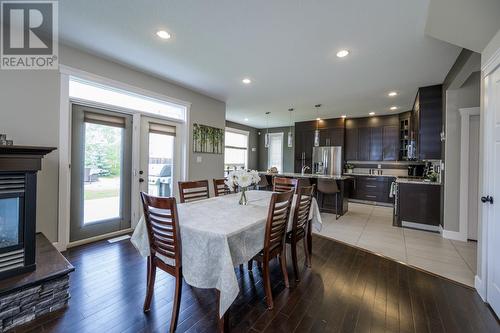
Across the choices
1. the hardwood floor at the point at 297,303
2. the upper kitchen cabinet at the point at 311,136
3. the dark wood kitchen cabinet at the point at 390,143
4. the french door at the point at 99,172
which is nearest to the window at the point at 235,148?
the upper kitchen cabinet at the point at 311,136

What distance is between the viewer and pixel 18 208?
196 cm

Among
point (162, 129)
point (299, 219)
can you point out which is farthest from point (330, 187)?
point (162, 129)

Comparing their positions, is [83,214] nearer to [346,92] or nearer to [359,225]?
[359,225]

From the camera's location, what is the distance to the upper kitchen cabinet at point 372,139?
6.71 m

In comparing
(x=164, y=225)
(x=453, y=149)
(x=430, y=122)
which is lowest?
(x=164, y=225)

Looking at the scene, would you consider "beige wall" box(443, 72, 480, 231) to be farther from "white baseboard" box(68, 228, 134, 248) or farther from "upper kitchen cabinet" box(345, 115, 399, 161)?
"white baseboard" box(68, 228, 134, 248)

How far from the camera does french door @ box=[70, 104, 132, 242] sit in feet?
10.3

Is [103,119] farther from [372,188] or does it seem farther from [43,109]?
[372,188]

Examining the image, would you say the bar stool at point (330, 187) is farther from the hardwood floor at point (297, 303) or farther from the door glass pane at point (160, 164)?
the door glass pane at point (160, 164)

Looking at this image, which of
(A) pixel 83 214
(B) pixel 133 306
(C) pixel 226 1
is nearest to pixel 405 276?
(B) pixel 133 306

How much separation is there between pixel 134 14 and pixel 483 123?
11.7 feet

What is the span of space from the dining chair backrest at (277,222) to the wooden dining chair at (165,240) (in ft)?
2.37

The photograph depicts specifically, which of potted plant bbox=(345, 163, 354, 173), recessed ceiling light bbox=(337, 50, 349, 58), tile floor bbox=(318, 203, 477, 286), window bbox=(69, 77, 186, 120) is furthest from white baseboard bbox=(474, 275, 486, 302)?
potted plant bbox=(345, 163, 354, 173)

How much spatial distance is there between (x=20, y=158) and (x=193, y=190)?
64.2 inches
